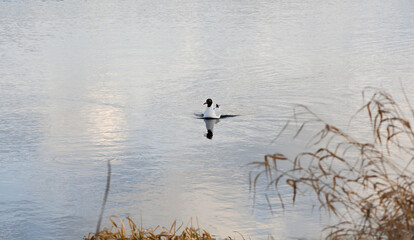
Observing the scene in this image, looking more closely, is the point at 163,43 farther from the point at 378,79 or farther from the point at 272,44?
the point at 378,79

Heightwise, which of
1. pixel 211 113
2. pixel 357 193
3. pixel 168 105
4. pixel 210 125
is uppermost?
pixel 168 105

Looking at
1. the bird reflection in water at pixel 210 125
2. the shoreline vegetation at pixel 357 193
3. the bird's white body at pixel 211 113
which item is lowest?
the shoreline vegetation at pixel 357 193

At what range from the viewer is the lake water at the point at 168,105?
6.72 m

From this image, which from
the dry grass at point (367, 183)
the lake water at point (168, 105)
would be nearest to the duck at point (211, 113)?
the lake water at point (168, 105)

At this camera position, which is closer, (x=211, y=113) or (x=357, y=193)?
(x=357, y=193)

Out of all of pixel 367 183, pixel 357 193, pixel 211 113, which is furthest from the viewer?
pixel 211 113

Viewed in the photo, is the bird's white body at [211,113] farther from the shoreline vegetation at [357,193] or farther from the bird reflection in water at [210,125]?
the shoreline vegetation at [357,193]

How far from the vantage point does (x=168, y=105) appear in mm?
11508

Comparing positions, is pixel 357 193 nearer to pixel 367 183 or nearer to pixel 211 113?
pixel 367 183

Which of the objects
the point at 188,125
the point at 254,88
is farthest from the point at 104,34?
the point at 188,125

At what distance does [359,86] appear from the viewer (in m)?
12.4

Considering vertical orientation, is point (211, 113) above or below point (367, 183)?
above

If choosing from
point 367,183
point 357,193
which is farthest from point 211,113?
point 367,183

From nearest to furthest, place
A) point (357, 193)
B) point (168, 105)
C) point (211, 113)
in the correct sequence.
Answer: point (357, 193)
point (211, 113)
point (168, 105)
